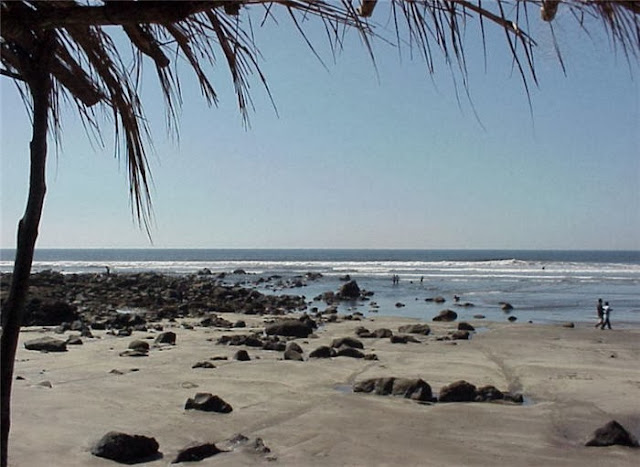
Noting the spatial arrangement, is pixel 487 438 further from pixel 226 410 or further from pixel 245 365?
pixel 245 365

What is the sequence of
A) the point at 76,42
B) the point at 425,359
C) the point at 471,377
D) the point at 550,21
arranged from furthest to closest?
the point at 425,359 → the point at 471,377 → the point at 76,42 → the point at 550,21

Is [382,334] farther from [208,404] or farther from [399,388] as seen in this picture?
[208,404]

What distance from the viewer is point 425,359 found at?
41.4 ft

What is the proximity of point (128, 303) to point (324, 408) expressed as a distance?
19.9 meters

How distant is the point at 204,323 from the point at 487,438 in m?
13.7

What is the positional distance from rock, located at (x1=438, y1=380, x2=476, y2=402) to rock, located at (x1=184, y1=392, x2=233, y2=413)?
2.73 metres

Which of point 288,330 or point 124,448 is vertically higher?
point 124,448

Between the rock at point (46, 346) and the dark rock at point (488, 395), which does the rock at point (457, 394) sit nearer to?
the dark rock at point (488, 395)

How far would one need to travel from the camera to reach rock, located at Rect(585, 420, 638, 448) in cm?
653

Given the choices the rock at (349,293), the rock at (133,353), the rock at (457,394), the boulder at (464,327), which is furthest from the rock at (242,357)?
the rock at (349,293)

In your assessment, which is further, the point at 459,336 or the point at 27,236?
the point at 459,336

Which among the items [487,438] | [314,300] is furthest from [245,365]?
[314,300]

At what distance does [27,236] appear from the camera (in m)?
1.89

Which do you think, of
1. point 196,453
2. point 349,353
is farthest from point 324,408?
point 349,353
